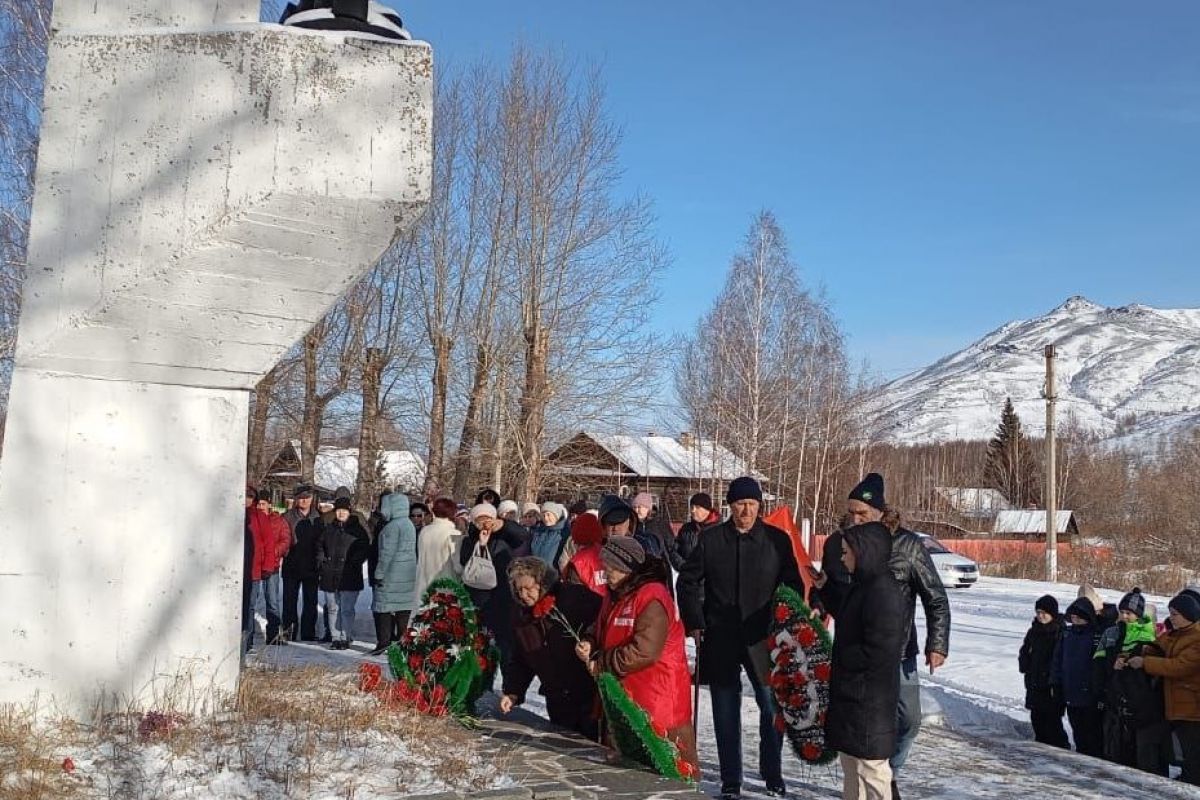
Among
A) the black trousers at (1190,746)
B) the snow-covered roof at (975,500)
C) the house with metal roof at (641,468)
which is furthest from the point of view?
the snow-covered roof at (975,500)

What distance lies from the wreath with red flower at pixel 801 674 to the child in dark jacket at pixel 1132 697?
3.50 metres

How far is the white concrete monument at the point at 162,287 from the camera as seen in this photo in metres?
5.60

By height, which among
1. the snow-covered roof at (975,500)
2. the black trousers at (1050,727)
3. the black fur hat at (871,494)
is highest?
the snow-covered roof at (975,500)

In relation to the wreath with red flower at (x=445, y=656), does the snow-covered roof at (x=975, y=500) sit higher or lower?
higher

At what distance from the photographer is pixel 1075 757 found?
27.1 feet

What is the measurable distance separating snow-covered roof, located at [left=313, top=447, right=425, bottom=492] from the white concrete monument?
16.2 m

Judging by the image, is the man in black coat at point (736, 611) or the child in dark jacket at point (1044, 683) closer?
the man in black coat at point (736, 611)

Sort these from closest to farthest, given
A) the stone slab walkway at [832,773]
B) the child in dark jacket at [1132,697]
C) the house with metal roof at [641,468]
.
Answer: the stone slab walkway at [832,773] < the child in dark jacket at [1132,697] < the house with metal roof at [641,468]

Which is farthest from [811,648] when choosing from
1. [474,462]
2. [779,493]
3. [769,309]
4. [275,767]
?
[779,493]

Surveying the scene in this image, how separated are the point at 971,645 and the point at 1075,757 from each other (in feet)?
22.6

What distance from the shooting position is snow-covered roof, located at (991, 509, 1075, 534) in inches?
1891

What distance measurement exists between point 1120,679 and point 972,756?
1.38 meters

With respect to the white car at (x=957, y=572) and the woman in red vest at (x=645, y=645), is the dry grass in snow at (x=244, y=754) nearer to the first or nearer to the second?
the woman in red vest at (x=645, y=645)

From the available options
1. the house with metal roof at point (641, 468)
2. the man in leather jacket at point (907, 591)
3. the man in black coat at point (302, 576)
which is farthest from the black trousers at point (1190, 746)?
the house with metal roof at point (641, 468)
